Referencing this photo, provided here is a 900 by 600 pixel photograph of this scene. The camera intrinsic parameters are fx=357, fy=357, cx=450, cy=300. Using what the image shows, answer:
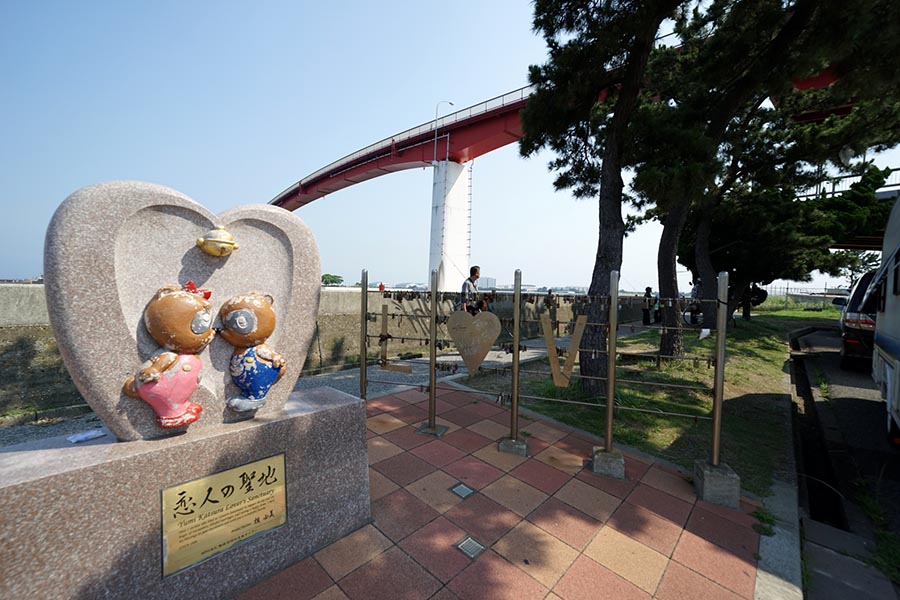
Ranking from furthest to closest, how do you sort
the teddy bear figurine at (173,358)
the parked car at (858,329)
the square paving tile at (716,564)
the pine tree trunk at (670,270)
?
the pine tree trunk at (670,270) → the parked car at (858,329) → the square paving tile at (716,564) → the teddy bear figurine at (173,358)

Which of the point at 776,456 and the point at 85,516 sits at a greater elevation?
the point at 85,516

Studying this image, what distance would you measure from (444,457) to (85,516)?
2.46 metres

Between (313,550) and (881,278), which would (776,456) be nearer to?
(881,278)

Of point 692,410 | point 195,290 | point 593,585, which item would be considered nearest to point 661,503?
point 593,585

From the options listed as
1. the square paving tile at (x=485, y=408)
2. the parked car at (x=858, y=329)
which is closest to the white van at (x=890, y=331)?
the parked car at (x=858, y=329)

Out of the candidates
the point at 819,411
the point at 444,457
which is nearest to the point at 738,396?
the point at 819,411

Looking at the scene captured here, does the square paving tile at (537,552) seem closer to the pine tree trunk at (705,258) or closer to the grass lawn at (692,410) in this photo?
the grass lawn at (692,410)

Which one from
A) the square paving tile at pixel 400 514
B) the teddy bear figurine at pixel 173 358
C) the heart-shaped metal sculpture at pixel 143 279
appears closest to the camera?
the heart-shaped metal sculpture at pixel 143 279

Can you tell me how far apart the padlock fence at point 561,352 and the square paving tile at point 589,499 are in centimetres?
45

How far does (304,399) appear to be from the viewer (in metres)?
2.50

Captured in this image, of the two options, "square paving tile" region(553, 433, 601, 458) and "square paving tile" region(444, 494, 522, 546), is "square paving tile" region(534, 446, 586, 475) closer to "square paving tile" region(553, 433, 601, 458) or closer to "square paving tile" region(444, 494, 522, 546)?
→ "square paving tile" region(553, 433, 601, 458)

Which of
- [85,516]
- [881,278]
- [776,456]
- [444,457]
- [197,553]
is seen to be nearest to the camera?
[85,516]

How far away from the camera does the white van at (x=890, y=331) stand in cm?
389

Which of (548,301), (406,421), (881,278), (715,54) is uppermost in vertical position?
(715,54)
